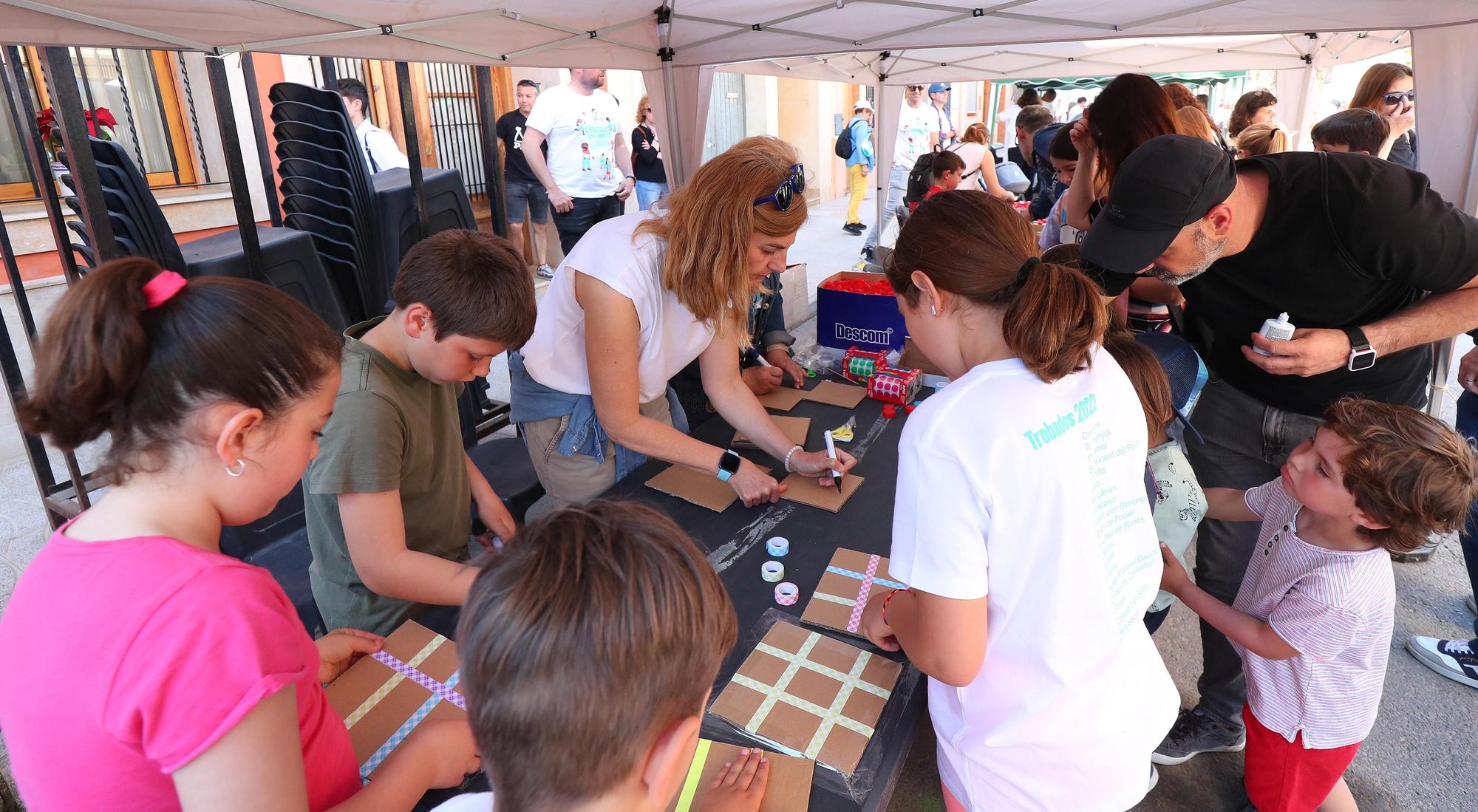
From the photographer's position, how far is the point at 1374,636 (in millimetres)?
1473

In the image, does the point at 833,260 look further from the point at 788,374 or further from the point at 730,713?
the point at 730,713

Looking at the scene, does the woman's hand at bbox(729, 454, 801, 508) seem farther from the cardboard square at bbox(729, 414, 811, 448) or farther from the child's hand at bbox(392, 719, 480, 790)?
the child's hand at bbox(392, 719, 480, 790)

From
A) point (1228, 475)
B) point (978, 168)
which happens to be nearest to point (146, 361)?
point (1228, 475)

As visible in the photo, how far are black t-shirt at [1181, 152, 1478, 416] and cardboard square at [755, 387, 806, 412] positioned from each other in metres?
1.11

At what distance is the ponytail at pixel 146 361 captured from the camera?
746 mm

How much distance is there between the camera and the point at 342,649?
47.2 inches

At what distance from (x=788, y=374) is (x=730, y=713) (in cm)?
152

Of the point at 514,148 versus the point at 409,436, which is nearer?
the point at 409,436

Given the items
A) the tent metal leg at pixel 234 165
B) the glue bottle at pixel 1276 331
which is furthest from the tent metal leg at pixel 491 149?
the glue bottle at pixel 1276 331

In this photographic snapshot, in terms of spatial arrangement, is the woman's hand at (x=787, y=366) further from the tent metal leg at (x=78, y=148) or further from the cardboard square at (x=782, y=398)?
the tent metal leg at (x=78, y=148)

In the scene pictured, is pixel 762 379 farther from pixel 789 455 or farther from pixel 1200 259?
pixel 1200 259

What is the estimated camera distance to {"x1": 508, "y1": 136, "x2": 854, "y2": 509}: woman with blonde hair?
1707mm

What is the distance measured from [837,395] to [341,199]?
2081 mm

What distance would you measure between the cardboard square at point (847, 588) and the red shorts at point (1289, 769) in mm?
934
